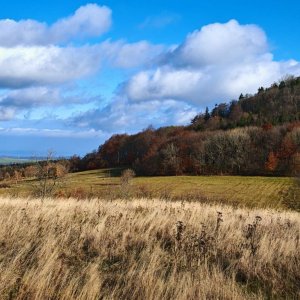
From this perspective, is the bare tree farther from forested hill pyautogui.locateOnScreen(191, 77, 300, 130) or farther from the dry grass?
forested hill pyautogui.locateOnScreen(191, 77, 300, 130)

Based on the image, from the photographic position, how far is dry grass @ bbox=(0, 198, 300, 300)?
16.4 ft

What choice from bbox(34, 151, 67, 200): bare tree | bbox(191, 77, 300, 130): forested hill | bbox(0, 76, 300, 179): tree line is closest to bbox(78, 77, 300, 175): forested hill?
bbox(0, 76, 300, 179): tree line

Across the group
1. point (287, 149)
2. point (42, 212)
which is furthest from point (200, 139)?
point (42, 212)

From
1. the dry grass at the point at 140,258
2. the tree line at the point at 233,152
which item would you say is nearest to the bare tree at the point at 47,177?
the dry grass at the point at 140,258

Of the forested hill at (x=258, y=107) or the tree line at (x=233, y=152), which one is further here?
the forested hill at (x=258, y=107)

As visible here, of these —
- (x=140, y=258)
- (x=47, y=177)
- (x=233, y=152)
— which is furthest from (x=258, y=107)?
(x=140, y=258)

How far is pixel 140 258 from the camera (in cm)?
629

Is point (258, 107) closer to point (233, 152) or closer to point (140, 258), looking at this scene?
→ point (233, 152)

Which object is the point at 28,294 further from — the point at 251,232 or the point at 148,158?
the point at 148,158

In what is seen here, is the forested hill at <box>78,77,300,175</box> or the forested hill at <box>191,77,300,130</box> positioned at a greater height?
the forested hill at <box>191,77,300,130</box>

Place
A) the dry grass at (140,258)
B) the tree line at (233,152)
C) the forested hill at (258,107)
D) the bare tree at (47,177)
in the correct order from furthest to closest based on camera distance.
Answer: the forested hill at (258,107)
the tree line at (233,152)
the bare tree at (47,177)
the dry grass at (140,258)

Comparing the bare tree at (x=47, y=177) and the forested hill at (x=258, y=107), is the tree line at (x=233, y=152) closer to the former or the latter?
the forested hill at (x=258, y=107)

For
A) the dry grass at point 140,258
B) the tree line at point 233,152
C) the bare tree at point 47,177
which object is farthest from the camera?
the tree line at point 233,152

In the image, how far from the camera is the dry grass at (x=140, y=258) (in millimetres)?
4988
